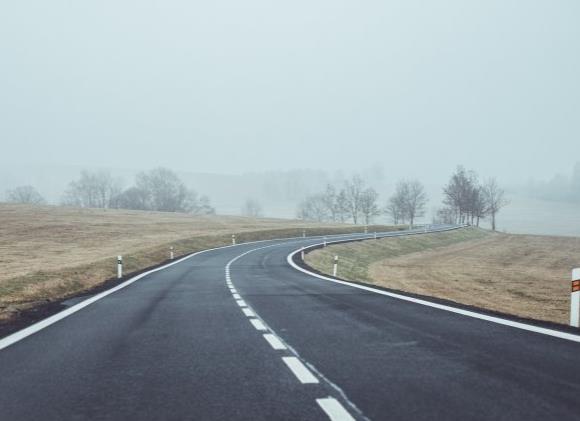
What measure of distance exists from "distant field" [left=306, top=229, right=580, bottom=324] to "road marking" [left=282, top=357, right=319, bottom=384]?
427 inches

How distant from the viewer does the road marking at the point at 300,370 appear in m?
5.23

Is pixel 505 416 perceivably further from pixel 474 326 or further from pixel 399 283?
pixel 399 283

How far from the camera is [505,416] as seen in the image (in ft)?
13.4

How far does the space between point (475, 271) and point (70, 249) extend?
1060 inches

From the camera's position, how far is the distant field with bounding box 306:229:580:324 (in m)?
19.7

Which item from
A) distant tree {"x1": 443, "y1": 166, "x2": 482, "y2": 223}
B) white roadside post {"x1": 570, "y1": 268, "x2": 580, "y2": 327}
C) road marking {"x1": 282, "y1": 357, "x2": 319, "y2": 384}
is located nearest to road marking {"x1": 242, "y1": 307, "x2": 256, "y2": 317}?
road marking {"x1": 282, "y1": 357, "x2": 319, "y2": 384}

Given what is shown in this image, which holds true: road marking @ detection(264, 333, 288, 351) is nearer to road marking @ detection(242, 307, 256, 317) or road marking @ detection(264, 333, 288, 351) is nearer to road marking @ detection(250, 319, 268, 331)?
road marking @ detection(250, 319, 268, 331)

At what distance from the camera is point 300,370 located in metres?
5.65

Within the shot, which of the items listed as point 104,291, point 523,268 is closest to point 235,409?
point 104,291

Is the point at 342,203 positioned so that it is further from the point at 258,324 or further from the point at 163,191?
the point at 258,324

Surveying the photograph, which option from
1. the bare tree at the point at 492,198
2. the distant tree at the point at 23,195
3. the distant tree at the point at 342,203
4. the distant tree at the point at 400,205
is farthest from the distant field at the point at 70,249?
the distant tree at the point at 23,195

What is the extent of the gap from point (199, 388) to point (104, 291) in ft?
36.9

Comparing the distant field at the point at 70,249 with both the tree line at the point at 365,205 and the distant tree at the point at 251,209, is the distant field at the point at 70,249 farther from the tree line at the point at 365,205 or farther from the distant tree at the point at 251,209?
the distant tree at the point at 251,209

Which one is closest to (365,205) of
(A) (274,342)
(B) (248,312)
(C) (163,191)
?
(C) (163,191)
